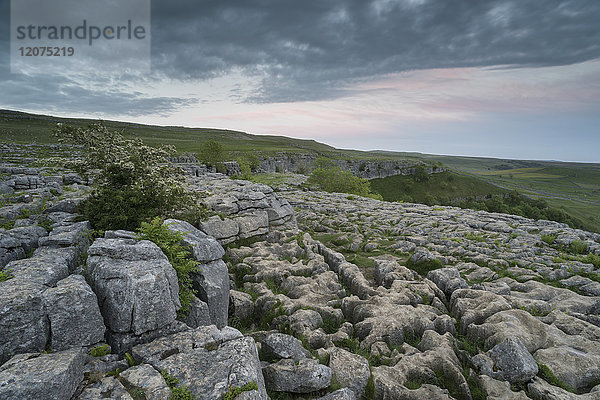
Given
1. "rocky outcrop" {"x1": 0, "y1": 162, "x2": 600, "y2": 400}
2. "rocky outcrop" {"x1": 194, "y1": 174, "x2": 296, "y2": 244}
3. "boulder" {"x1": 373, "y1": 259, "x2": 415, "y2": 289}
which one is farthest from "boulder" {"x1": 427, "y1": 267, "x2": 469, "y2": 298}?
"rocky outcrop" {"x1": 194, "y1": 174, "x2": 296, "y2": 244}

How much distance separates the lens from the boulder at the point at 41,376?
22.6ft

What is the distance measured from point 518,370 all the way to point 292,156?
187 meters

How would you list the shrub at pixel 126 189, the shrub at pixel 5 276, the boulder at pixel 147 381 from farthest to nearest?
the shrub at pixel 126 189, the shrub at pixel 5 276, the boulder at pixel 147 381

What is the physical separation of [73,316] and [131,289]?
1713 mm

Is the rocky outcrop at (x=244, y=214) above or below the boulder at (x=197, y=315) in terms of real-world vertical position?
above

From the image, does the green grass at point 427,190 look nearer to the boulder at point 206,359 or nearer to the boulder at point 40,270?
the boulder at point 206,359

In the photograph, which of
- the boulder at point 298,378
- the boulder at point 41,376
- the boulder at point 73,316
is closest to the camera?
the boulder at point 41,376

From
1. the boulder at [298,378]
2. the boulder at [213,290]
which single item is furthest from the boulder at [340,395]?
the boulder at [213,290]

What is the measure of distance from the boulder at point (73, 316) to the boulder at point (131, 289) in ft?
1.81

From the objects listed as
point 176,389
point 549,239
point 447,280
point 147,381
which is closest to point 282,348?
point 176,389

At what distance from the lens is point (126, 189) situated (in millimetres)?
18641

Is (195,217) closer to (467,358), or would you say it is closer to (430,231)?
(467,358)

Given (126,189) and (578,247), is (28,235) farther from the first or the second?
(578,247)

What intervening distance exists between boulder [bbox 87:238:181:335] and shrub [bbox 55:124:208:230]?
5.89 metres
